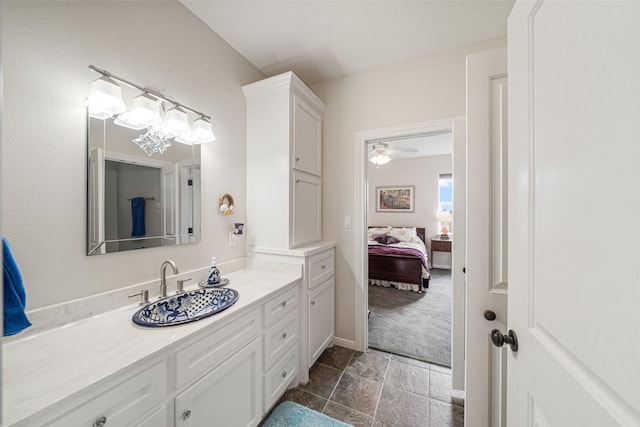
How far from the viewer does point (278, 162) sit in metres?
1.96

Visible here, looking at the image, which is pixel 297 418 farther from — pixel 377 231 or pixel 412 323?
pixel 377 231

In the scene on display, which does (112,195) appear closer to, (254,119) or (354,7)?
(254,119)

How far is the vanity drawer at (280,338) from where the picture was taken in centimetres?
149

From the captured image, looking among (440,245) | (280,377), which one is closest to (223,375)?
(280,377)

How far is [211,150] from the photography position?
1.78 metres

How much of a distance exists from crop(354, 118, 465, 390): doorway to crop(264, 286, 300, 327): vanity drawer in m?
0.77

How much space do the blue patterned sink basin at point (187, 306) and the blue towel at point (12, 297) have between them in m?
0.35

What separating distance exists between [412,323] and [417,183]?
3.68 metres

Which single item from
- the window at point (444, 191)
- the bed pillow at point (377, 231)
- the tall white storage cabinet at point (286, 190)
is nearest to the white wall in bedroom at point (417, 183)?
the window at point (444, 191)

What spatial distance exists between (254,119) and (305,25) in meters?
0.76

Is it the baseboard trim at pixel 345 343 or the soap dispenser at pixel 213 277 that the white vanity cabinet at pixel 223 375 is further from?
the baseboard trim at pixel 345 343

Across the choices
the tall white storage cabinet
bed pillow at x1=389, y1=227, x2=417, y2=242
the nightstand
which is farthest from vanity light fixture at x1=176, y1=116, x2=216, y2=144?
the nightstand
